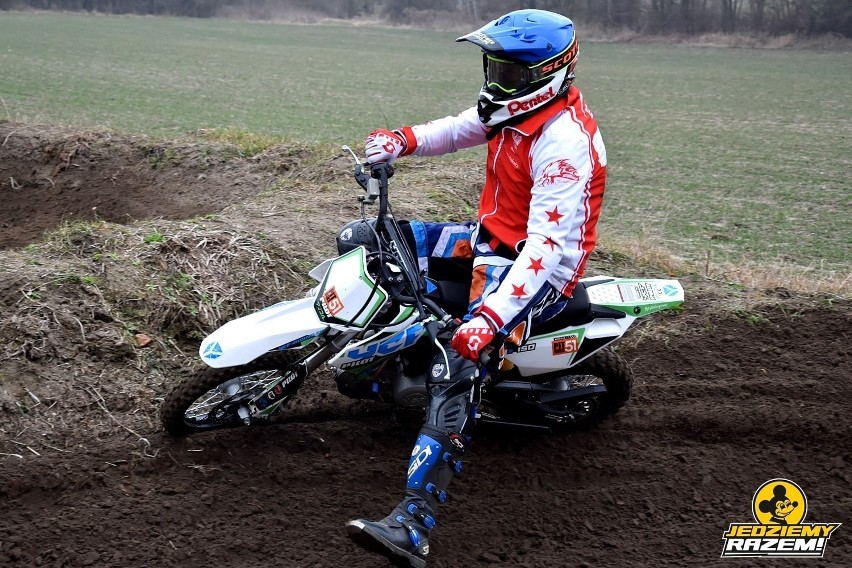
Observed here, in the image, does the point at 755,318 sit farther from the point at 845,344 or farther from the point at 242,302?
the point at 242,302

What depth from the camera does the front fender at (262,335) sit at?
3.86 m

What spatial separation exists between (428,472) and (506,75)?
1842 mm

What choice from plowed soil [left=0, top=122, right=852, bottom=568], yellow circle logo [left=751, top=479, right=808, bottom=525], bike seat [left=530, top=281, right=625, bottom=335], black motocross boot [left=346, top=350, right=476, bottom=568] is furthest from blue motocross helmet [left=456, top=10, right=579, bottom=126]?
yellow circle logo [left=751, top=479, right=808, bottom=525]

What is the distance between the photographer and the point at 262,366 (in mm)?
4195

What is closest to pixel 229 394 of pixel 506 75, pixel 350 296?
pixel 350 296

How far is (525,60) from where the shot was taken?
152 inches

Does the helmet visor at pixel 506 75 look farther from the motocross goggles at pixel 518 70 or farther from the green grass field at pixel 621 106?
the green grass field at pixel 621 106

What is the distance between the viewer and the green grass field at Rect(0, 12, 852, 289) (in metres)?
11.8

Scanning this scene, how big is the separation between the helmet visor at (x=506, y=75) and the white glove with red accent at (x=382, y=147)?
58 cm

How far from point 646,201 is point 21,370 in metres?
10.8

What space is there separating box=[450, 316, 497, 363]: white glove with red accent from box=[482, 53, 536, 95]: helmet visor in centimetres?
113

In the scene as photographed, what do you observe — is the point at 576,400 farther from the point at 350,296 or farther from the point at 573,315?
the point at 350,296

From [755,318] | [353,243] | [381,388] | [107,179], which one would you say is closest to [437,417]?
[381,388]

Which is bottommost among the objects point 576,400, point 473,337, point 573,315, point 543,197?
point 576,400
